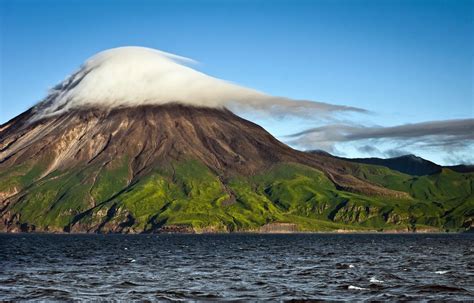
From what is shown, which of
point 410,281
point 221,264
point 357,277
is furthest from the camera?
point 221,264

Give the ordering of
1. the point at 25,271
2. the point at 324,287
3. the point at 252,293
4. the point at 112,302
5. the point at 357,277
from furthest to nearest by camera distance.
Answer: the point at 25,271, the point at 357,277, the point at 324,287, the point at 252,293, the point at 112,302

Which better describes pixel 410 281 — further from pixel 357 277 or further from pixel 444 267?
pixel 444 267

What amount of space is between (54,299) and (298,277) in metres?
39.5

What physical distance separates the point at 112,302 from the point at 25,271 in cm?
4925

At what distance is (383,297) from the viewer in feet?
259

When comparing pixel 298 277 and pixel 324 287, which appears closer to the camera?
pixel 324 287

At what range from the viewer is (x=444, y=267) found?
124m

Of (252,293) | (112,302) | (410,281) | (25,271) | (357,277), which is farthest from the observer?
(25,271)

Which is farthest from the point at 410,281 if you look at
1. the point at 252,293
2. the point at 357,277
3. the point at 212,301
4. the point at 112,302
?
the point at 112,302

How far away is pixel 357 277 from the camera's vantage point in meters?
103

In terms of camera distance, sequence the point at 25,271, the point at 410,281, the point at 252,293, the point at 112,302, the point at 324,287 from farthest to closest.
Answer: the point at 25,271 → the point at 410,281 → the point at 324,287 → the point at 252,293 → the point at 112,302

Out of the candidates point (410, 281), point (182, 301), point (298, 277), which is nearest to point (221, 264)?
point (298, 277)

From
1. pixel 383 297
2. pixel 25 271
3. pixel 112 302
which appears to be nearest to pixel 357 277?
pixel 383 297

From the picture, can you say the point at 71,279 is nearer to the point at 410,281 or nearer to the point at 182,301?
the point at 182,301
